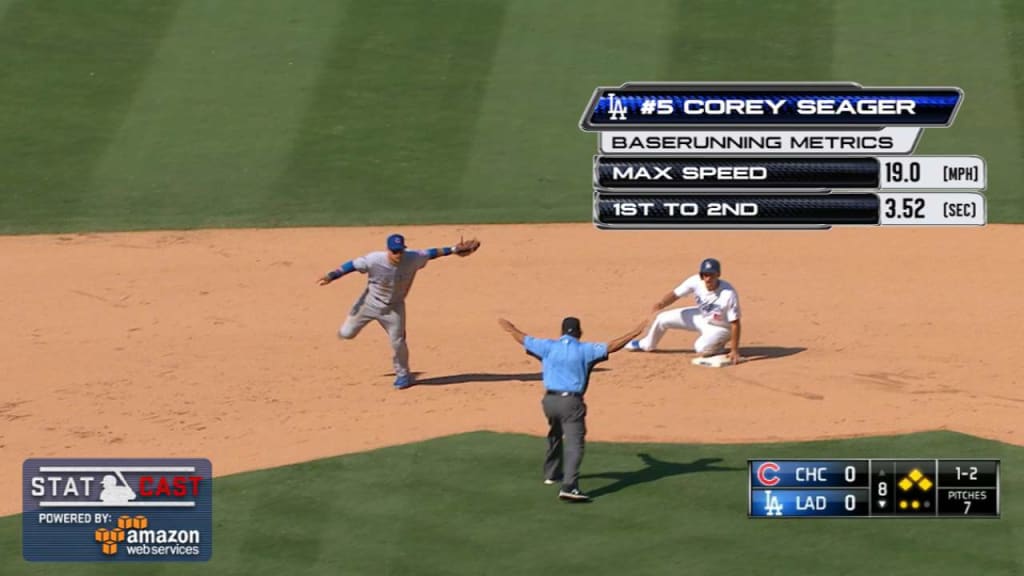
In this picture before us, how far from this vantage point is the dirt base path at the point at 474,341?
23078mm

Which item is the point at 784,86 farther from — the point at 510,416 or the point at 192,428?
the point at 192,428

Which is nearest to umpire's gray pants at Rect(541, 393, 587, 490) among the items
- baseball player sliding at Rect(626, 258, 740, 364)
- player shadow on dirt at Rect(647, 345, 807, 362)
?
baseball player sliding at Rect(626, 258, 740, 364)

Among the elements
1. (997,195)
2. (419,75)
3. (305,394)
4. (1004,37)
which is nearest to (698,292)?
(305,394)

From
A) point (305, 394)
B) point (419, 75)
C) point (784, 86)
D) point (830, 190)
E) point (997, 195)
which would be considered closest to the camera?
point (830, 190)

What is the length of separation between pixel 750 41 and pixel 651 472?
17564 mm

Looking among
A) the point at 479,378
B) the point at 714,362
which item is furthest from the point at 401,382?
the point at 714,362

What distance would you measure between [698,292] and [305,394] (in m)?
5.49

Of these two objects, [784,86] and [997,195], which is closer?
[784,86]

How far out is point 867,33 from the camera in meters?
37.2

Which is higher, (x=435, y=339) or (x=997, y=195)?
(x=997, y=195)

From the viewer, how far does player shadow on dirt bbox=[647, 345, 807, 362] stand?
25.6m
